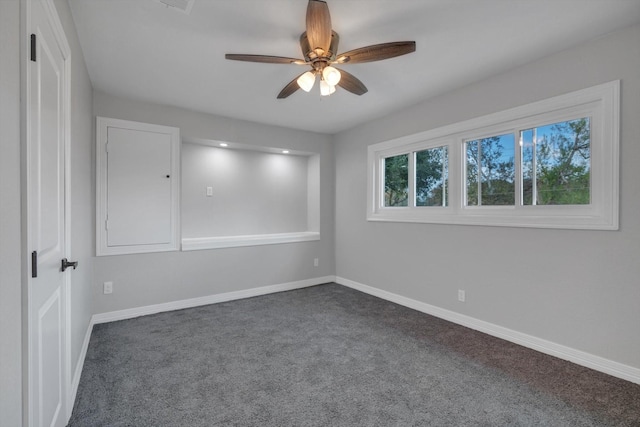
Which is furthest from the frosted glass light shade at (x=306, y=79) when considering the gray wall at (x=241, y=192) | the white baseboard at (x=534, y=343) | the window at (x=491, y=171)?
the white baseboard at (x=534, y=343)

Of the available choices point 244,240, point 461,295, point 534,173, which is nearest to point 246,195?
point 244,240

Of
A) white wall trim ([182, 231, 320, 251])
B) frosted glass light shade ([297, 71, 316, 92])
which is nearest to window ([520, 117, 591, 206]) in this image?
frosted glass light shade ([297, 71, 316, 92])

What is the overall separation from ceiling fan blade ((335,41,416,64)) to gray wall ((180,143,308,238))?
2.80m

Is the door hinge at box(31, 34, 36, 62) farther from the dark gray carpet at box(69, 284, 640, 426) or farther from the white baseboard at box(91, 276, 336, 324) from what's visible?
the white baseboard at box(91, 276, 336, 324)

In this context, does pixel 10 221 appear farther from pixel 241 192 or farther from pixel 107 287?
pixel 241 192

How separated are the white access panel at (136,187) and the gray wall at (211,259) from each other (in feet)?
0.41

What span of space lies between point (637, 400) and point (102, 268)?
4585mm

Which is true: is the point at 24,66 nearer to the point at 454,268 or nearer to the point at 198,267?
the point at 198,267

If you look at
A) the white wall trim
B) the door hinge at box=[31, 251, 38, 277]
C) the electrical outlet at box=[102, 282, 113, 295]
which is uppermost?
the door hinge at box=[31, 251, 38, 277]

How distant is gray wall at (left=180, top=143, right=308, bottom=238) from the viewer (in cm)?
412

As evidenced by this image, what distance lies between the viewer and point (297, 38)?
2201 millimetres

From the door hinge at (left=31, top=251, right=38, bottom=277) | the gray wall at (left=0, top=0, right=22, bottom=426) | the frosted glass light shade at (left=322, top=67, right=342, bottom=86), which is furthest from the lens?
the frosted glass light shade at (left=322, top=67, right=342, bottom=86)

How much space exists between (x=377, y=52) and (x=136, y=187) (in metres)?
2.93

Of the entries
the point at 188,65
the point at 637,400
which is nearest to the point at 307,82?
the point at 188,65
